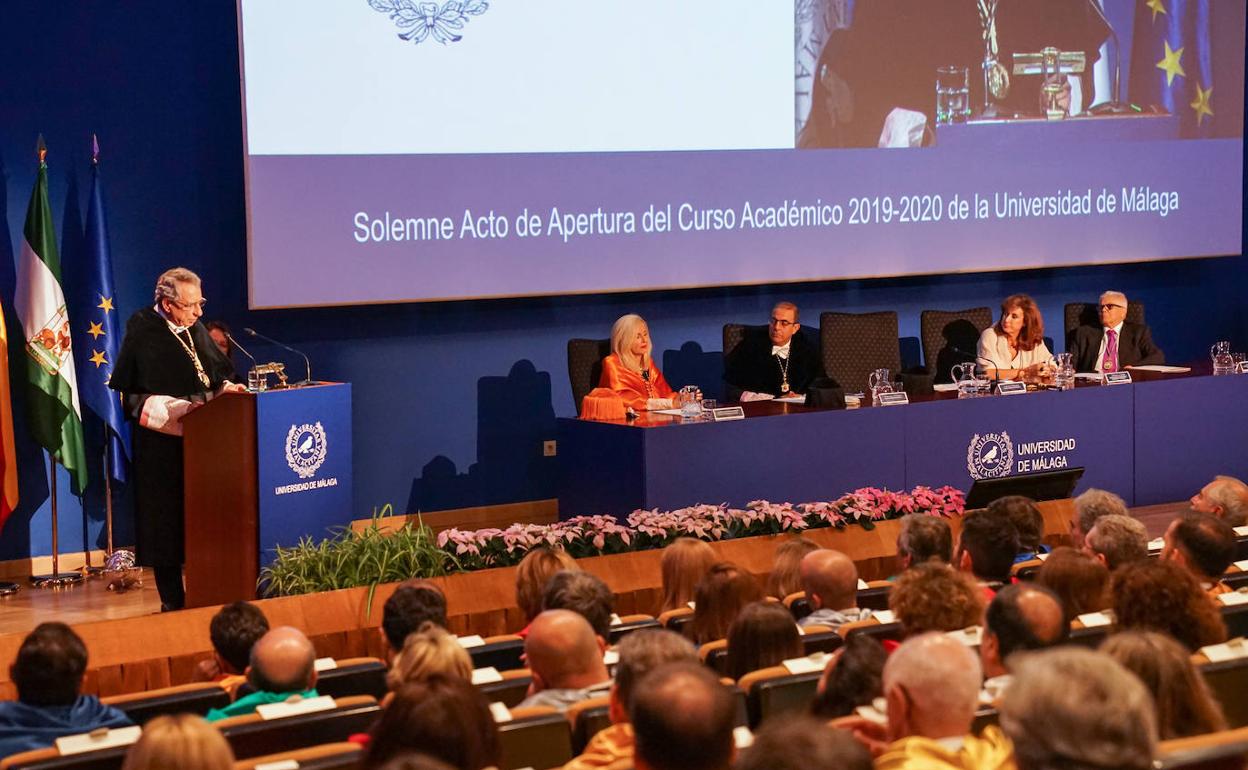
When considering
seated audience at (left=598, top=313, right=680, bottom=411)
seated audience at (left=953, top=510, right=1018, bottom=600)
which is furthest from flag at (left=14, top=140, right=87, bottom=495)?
seated audience at (left=953, top=510, right=1018, bottom=600)

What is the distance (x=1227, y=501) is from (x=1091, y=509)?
2.24ft

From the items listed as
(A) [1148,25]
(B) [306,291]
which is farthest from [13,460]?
(A) [1148,25]

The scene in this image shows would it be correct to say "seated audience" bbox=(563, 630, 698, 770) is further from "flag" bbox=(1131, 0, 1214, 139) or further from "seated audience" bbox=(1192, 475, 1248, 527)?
"flag" bbox=(1131, 0, 1214, 139)

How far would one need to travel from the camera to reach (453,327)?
26.5 ft

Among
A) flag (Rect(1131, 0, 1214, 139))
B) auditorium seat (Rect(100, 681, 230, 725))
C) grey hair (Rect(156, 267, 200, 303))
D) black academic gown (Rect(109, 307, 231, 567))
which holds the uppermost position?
flag (Rect(1131, 0, 1214, 139))

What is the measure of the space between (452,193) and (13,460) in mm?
2355

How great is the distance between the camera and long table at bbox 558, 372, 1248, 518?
6648mm

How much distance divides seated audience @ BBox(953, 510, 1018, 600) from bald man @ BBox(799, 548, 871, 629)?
0.42 meters

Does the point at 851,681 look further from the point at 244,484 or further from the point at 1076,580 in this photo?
the point at 244,484

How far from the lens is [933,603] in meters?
3.51

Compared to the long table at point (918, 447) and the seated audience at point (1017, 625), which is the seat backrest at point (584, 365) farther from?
the seated audience at point (1017, 625)

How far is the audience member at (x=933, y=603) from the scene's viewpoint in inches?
138

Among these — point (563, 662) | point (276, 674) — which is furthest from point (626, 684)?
point (276, 674)

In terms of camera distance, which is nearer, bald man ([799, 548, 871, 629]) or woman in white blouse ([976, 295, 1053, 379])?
bald man ([799, 548, 871, 629])
